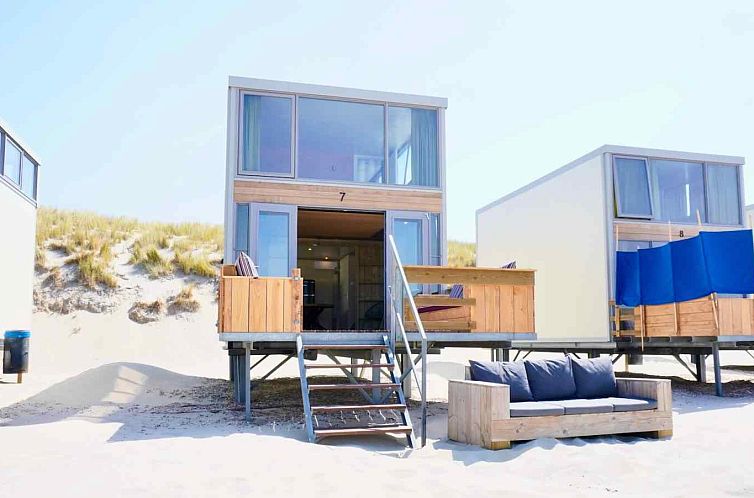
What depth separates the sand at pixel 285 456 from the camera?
469 cm

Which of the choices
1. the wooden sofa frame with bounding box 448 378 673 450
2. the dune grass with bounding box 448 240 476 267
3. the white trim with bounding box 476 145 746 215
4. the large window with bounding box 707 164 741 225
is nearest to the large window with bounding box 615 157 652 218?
the white trim with bounding box 476 145 746 215

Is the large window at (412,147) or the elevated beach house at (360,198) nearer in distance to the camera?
the elevated beach house at (360,198)

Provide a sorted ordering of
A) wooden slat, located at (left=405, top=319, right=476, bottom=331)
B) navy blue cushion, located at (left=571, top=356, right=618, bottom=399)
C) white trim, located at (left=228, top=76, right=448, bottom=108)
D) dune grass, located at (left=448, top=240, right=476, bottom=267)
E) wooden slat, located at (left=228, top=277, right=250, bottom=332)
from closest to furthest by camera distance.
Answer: navy blue cushion, located at (left=571, top=356, right=618, bottom=399)
wooden slat, located at (left=228, top=277, right=250, bottom=332)
wooden slat, located at (left=405, top=319, right=476, bottom=331)
white trim, located at (left=228, top=76, right=448, bottom=108)
dune grass, located at (left=448, top=240, right=476, bottom=267)

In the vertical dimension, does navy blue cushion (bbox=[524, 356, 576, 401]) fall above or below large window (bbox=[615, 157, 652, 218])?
below

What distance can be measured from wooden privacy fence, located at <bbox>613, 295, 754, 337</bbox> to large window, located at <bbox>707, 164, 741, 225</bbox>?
2.68 m

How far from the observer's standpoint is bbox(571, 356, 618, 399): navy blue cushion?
24.2 ft

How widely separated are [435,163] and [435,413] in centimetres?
334

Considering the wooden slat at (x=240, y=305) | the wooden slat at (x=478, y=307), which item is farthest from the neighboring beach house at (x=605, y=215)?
the wooden slat at (x=240, y=305)

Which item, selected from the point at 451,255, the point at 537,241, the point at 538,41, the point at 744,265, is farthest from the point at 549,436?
the point at 451,255

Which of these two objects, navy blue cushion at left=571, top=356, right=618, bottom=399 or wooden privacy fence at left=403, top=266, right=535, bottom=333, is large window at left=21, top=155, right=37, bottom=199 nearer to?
wooden privacy fence at left=403, top=266, right=535, bottom=333

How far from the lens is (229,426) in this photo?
755cm

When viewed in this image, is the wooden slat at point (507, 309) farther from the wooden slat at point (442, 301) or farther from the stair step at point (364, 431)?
the stair step at point (364, 431)

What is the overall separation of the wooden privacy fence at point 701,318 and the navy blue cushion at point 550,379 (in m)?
4.12

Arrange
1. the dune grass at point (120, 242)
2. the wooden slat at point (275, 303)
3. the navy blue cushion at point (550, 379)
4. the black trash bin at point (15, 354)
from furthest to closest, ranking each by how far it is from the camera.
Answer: the dune grass at point (120, 242)
the black trash bin at point (15, 354)
the wooden slat at point (275, 303)
the navy blue cushion at point (550, 379)
